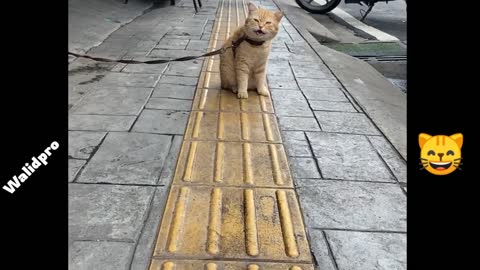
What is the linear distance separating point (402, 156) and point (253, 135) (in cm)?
113

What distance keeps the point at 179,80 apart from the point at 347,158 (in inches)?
94.0

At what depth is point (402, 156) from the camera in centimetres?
323

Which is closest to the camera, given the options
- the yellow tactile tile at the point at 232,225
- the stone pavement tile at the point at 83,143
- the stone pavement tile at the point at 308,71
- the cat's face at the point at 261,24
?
the yellow tactile tile at the point at 232,225

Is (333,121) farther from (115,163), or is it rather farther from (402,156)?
(115,163)

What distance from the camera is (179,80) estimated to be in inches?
194

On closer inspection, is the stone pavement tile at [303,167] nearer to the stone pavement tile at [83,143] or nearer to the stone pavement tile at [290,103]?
the stone pavement tile at [290,103]

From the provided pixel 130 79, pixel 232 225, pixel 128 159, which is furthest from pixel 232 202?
pixel 130 79

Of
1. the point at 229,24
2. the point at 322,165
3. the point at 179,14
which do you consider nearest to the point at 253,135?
the point at 322,165

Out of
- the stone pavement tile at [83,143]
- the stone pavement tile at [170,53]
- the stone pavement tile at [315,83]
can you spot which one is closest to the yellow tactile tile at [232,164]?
the stone pavement tile at [83,143]

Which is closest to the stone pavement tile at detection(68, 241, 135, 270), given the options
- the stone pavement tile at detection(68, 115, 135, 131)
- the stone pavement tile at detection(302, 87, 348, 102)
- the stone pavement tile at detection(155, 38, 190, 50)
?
the stone pavement tile at detection(68, 115, 135, 131)

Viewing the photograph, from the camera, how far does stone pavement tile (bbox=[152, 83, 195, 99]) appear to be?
14.4 feet

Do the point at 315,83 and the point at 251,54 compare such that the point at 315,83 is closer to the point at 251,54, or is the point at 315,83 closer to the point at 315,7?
the point at 251,54
